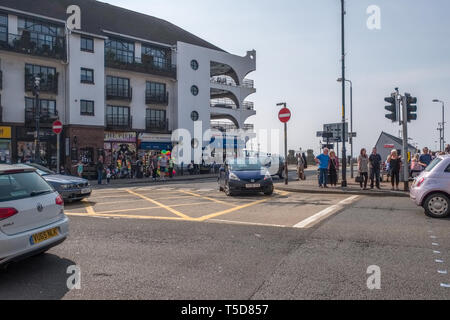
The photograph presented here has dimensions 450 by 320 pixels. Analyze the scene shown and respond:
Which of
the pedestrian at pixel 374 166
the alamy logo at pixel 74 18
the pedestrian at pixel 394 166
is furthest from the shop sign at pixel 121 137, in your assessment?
the pedestrian at pixel 394 166

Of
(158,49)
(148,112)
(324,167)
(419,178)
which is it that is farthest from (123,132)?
(419,178)

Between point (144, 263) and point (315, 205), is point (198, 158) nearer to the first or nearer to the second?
point (315, 205)

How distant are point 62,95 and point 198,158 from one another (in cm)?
1399

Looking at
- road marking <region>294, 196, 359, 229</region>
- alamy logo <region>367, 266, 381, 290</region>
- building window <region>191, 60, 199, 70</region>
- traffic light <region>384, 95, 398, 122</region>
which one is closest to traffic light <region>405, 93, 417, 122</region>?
traffic light <region>384, 95, 398, 122</region>

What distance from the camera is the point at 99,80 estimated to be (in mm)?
31250

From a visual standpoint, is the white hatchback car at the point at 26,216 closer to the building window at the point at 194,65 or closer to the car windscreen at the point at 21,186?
the car windscreen at the point at 21,186

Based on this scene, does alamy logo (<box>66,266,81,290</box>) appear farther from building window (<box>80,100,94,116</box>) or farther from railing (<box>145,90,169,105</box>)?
railing (<box>145,90,169,105</box>)

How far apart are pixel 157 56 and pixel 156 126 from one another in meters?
7.04

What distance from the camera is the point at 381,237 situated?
6527mm

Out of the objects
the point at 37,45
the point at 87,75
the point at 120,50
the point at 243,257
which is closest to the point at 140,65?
the point at 120,50

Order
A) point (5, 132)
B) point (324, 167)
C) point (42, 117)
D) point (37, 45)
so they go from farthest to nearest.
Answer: point (42, 117) → point (37, 45) → point (5, 132) → point (324, 167)

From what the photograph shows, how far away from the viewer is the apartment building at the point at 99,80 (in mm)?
27422

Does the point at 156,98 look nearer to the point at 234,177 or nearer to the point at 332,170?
the point at 332,170

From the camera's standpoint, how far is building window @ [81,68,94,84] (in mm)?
30344
